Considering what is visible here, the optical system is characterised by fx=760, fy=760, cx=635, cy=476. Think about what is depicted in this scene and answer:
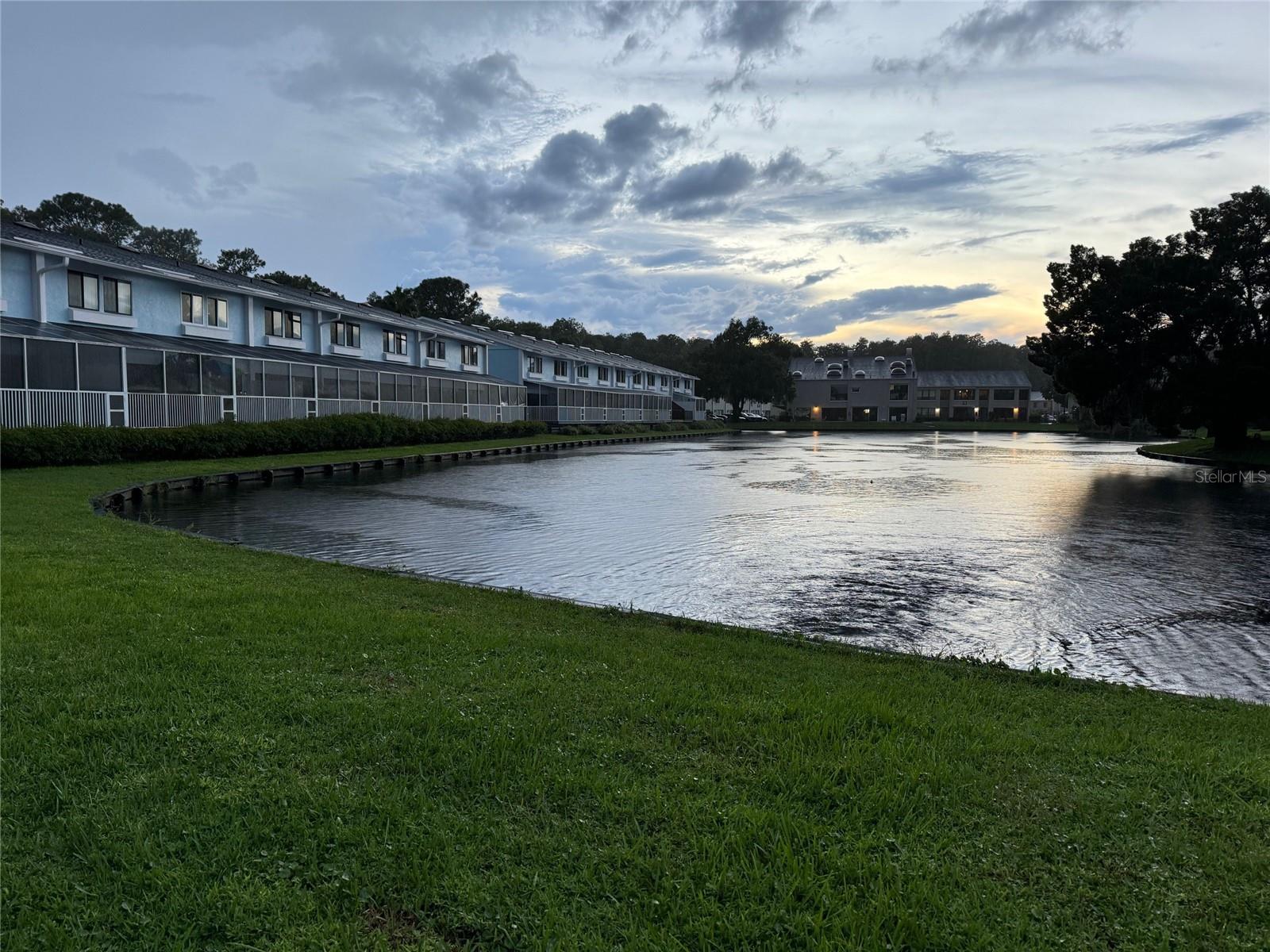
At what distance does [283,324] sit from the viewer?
38000 mm

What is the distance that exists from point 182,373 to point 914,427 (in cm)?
8010

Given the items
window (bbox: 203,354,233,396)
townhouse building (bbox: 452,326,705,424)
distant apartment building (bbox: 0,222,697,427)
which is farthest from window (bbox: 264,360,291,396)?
townhouse building (bbox: 452,326,705,424)

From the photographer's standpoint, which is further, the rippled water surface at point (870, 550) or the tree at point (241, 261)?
the tree at point (241, 261)

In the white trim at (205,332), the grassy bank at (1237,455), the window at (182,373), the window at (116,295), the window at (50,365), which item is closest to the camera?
the window at (50,365)

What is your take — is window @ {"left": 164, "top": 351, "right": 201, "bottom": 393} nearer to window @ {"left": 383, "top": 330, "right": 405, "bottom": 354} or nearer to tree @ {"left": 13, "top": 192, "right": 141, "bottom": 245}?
window @ {"left": 383, "top": 330, "right": 405, "bottom": 354}

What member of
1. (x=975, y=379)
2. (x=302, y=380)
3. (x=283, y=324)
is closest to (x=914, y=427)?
(x=975, y=379)

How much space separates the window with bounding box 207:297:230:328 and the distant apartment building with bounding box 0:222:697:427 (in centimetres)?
7

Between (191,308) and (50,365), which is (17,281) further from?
(191,308)

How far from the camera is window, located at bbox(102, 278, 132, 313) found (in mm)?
28391

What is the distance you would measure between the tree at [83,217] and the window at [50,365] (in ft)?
160

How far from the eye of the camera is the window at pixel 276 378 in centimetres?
3244

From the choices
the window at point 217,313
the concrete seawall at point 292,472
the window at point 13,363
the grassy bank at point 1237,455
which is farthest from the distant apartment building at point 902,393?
the window at point 13,363

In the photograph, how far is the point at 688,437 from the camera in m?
67.9

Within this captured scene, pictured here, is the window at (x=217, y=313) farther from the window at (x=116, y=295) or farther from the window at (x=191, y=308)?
the window at (x=116, y=295)
